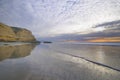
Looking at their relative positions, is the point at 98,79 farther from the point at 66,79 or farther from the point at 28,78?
the point at 28,78

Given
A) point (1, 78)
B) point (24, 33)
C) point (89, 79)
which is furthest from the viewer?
point (24, 33)

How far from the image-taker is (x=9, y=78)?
265 inches

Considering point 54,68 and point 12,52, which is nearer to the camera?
point 54,68

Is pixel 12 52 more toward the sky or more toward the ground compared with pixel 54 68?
Result: more toward the sky

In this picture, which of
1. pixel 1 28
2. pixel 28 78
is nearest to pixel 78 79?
pixel 28 78

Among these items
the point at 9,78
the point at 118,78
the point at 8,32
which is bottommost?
the point at 118,78

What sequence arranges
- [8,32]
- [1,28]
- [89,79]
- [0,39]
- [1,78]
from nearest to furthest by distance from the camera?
1. [1,78]
2. [89,79]
3. [0,39]
4. [1,28]
5. [8,32]

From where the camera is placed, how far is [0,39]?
71.7 m

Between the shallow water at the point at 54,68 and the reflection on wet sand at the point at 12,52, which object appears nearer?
the shallow water at the point at 54,68

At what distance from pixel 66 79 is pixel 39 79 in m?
1.37

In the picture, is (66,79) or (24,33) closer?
(66,79)

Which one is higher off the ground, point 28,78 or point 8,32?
point 8,32

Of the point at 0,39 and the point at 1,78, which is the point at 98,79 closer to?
the point at 1,78

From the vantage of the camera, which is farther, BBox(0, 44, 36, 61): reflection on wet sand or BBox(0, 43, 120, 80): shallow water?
BBox(0, 44, 36, 61): reflection on wet sand
